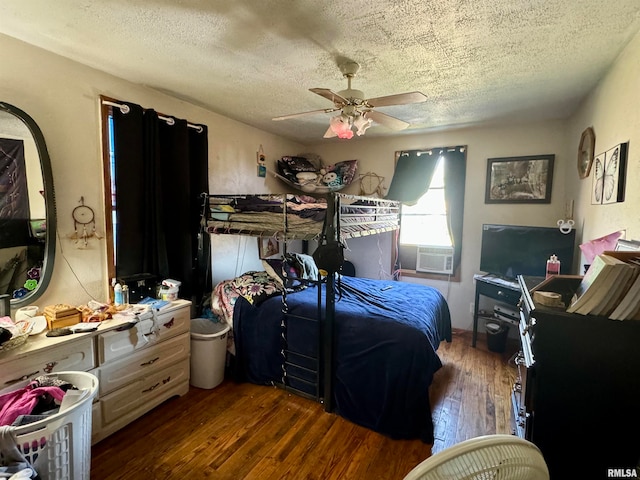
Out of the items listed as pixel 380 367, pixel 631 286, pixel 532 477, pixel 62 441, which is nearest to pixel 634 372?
pixel 631 286

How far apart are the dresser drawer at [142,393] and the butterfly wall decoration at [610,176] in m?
3.12

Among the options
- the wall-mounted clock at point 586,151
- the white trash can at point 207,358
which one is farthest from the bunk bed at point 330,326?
the wall-mounted clock at point 586,151

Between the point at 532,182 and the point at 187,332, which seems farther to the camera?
the point at 532,182

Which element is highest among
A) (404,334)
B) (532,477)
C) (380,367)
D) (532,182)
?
(532,182)

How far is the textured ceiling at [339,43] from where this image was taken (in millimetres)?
1515

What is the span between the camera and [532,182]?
3.39 meters

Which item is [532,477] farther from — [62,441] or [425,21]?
[425,21]

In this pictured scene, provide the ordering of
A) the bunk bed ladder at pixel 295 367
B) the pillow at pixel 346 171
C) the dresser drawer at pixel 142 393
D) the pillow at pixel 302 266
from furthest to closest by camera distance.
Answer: the pillow at pixel 346 171, the pillow at pixel 302 266, the bunk bed ladder at pixel 295 367, the dresser drawer at pixel 142 393

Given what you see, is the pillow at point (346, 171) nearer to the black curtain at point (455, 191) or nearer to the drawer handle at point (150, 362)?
the black curtain at point (455, 191)

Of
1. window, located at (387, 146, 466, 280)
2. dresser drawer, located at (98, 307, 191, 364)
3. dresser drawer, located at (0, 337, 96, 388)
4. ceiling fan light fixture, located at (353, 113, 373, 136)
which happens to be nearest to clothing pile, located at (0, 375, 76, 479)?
dresser drawer, located at (0, 337, 96, 388)

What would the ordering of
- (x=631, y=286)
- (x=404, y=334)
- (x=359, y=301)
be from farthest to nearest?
(x=359, y=301)
(x=404, y=334)
(x=631, y=286)

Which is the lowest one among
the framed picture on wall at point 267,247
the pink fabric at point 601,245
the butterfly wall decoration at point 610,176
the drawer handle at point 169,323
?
the drawer handle at point 169,323

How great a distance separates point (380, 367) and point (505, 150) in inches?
113

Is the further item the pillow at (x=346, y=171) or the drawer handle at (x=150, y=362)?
the pillow at (x=346, y=171)
